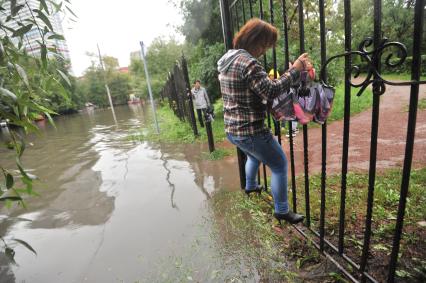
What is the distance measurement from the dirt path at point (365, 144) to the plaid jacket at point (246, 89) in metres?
2.35

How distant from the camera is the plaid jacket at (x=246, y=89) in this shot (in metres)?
2.03

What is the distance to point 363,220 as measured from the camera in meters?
2.73

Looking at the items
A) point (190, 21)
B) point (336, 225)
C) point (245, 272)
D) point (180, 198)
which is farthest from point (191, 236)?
point (190, 21)

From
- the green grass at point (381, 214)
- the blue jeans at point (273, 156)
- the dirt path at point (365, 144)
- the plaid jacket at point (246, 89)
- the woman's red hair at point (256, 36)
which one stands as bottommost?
the dirt path at point (365, 144)

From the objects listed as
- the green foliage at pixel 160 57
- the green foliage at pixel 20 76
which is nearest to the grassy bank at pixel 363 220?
the green foliage at pixel 20 76

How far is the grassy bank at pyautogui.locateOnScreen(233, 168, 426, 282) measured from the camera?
215cm

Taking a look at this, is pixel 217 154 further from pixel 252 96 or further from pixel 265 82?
pixel 265 82

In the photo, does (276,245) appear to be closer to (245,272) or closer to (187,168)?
(245,272)

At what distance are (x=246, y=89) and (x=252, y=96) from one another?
0.08 metres

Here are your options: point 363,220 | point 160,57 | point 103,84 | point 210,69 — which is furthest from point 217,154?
point 103,84

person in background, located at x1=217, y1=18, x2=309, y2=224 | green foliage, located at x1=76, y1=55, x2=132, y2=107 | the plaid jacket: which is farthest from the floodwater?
green foliage, located at x1=76, y1=55, x2=132, y2=107

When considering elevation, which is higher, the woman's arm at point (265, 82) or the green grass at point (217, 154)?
the woman's arm at point (265, 82)

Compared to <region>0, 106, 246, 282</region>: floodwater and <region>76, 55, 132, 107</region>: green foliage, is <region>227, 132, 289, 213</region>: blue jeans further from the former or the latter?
<region>76, 55, 132, 107</region>: green foliage

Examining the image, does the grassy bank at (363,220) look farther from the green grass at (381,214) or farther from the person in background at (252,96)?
the person in background at (252,96)
